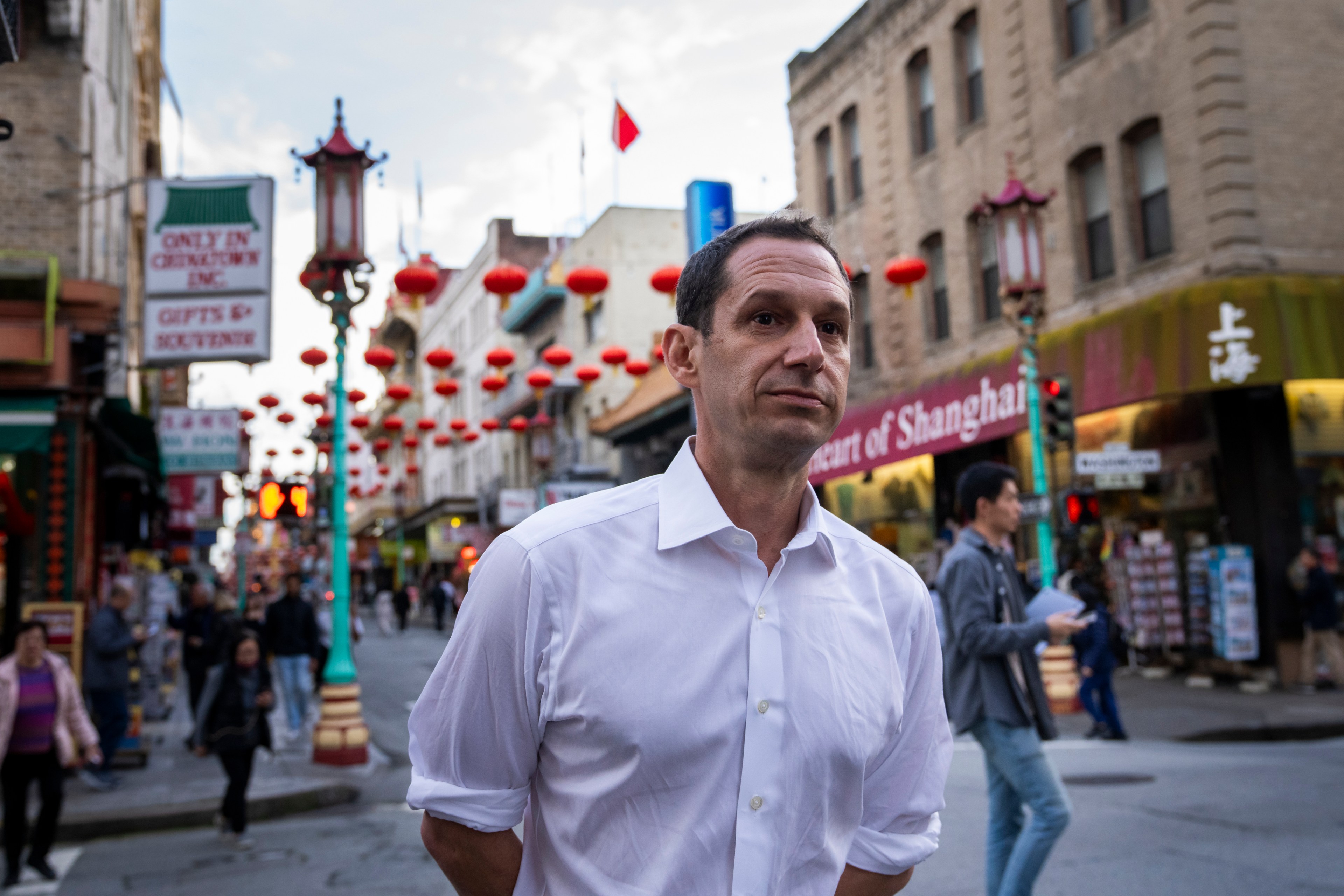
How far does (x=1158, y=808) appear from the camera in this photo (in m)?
8.70

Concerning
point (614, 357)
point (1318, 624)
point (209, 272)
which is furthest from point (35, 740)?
point (614, 357)

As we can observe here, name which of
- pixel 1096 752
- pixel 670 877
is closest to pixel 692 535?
pixel 670 877

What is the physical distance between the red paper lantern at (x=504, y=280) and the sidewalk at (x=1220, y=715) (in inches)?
400

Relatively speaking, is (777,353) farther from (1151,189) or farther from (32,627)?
(1151,189)

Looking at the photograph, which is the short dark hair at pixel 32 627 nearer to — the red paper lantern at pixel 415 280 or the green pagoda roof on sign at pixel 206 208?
the green pagoda roof on sign at pixel 206 208

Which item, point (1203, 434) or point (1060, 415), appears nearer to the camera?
point (1060, 415)

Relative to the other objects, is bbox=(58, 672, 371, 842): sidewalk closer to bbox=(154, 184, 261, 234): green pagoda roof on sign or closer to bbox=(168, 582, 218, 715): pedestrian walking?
bbox=(168, 582, 218, 715): pedestrian walking

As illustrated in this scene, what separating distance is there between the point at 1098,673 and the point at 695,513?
11.3 meters

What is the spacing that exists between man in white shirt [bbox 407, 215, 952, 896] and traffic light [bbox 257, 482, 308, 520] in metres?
11.2

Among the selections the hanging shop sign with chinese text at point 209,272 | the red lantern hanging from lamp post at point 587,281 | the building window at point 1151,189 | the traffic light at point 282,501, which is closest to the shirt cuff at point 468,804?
the traffic light at point 282,501

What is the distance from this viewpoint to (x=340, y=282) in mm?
13805

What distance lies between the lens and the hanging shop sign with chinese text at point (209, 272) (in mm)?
13680

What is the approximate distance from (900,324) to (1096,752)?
45.4 ft

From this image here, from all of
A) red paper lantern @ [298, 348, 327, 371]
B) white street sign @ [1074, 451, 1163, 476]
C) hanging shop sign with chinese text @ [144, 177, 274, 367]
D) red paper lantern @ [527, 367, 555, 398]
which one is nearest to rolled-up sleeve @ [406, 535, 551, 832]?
hanging shop sign with chinese text @ [144, 177, 274, 367]
